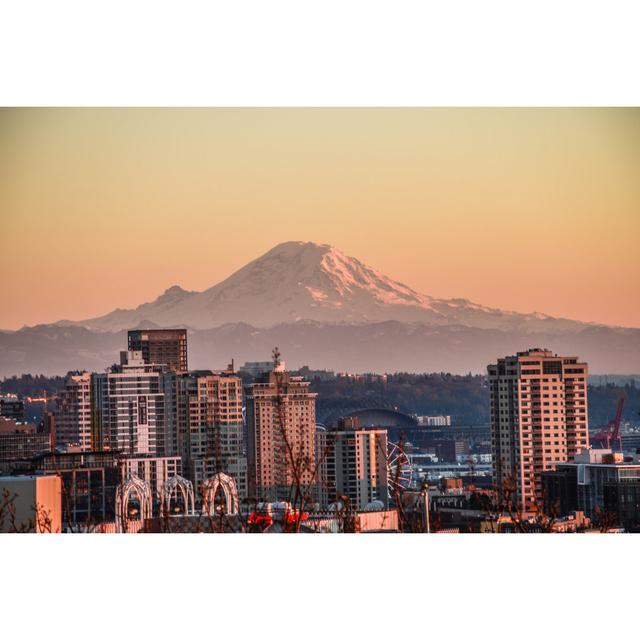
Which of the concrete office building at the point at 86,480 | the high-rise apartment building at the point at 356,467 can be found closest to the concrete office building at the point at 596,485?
the high-rise apartment building at the point at 356,467

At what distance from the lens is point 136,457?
10.5 metres

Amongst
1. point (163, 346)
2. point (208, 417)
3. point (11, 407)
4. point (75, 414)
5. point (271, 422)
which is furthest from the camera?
point (75, 414)

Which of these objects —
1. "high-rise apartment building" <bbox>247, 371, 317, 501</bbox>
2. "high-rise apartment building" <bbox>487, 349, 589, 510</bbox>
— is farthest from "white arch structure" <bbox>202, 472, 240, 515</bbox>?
"high-rise apartment building" <bbox>487, 349, 589, 510</bbox>

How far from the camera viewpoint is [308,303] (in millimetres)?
8984

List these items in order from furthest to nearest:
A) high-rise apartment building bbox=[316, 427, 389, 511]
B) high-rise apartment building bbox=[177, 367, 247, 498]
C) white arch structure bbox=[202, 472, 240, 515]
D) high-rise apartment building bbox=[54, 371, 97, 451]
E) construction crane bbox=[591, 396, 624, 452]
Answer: high-rise apartment building bbox=[54, 371, 97, 451], high-rise apartment building bbox=[177, 367, 247, 498], construction crane bbox=[591, 396, 624, 452], high-rise apartment building bbox=[316, 427, 389, 511], white arch structure bbox=[202, 472, 240, 515]

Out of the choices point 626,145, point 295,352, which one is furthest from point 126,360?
point 626,145

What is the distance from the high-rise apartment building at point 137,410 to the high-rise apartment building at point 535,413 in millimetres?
2838

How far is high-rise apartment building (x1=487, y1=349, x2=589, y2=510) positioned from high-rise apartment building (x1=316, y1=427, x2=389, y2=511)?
3.08 feet

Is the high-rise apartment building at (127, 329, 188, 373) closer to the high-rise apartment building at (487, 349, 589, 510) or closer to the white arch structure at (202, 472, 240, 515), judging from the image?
the white arch structure at (202, 472, 240, 515)

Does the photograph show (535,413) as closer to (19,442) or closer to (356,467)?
(356,467)

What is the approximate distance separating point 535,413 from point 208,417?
9.24 feet

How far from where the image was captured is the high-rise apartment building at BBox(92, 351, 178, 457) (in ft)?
35.9

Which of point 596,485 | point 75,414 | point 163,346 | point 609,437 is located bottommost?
point 596,485

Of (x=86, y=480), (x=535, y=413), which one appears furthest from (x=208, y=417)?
(x=535, y=413)
